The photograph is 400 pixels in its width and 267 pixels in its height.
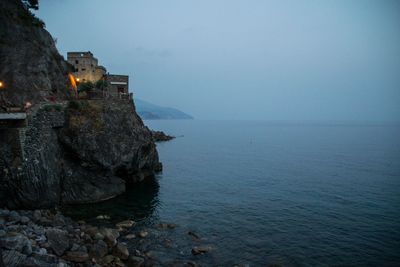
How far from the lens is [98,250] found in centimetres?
2308

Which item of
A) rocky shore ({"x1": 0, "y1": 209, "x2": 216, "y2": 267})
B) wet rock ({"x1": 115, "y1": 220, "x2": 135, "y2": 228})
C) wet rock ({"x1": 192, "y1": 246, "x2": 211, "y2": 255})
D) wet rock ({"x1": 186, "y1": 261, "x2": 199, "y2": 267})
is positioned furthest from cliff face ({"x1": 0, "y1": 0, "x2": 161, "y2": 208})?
wet rock ({"x1": 186, "y1": 261, "x2": 199, "y2": 267})

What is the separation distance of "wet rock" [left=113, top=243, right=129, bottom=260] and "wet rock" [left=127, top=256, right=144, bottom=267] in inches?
20.5

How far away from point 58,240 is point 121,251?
5.20 meters

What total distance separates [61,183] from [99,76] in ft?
114

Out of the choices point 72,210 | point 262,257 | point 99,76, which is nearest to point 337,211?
point 262,257

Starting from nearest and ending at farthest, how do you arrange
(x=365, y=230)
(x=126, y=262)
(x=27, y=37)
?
(x=126, y=262), (x=365, y=230), (x=27, y=37)

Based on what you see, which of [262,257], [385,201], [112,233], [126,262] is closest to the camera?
[126,262]

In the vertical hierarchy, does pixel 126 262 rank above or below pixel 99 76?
below

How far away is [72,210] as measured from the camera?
3422 centimetres

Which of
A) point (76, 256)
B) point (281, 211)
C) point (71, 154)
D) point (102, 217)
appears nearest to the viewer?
point (76, 256)

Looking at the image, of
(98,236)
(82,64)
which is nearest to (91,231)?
(98,236)

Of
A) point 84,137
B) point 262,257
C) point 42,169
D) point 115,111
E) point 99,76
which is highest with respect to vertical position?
point 99,76

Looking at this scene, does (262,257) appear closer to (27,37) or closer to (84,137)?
(84,137)

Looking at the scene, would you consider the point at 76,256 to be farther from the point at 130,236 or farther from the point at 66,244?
the point at 130,236
